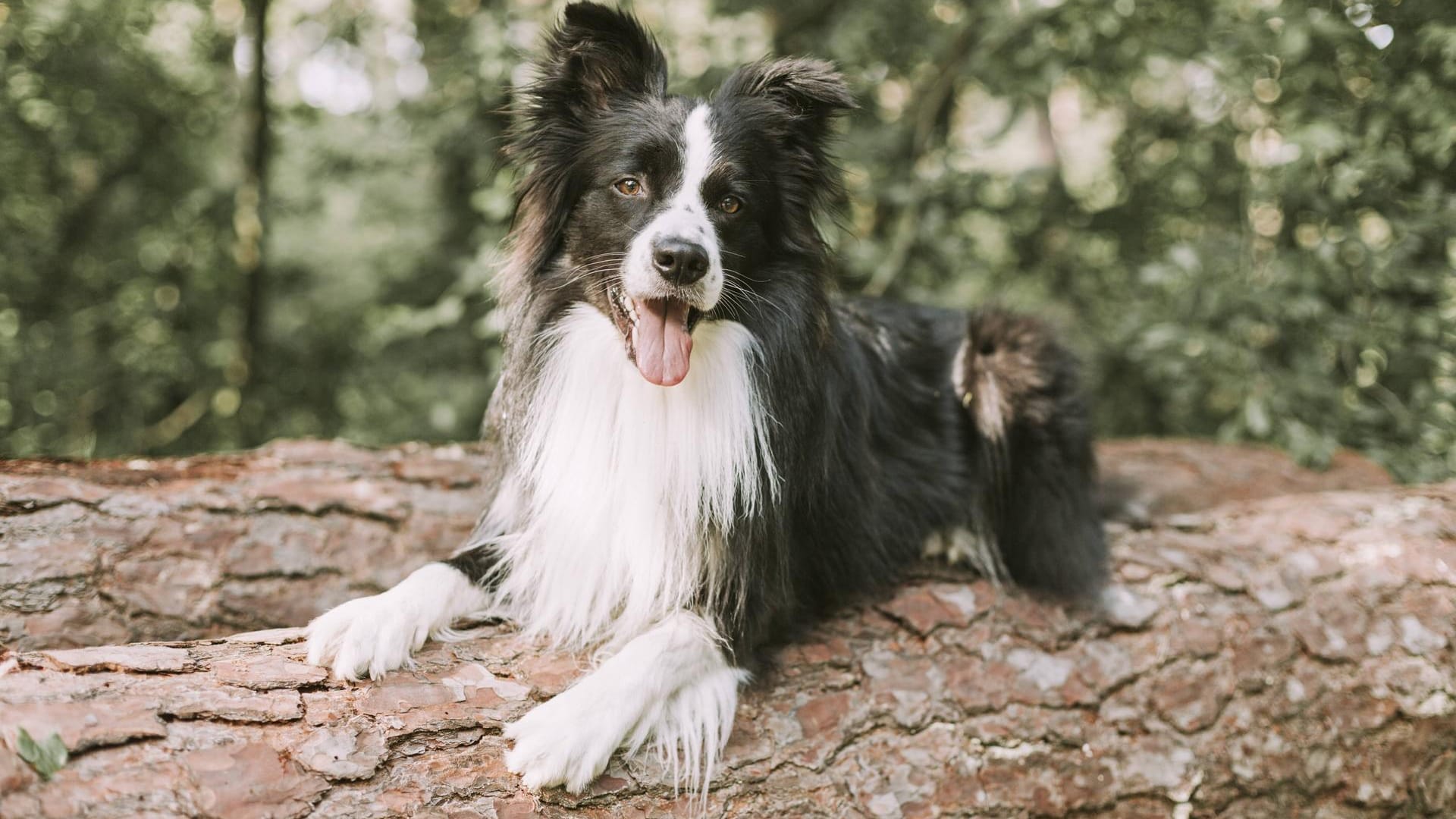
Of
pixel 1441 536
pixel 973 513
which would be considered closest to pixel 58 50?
pixel 973 513

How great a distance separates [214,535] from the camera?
317 cm

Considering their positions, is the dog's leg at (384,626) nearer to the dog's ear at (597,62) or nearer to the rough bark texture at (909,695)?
the rough bark texture at (909,695)

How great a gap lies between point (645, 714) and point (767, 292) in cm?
132

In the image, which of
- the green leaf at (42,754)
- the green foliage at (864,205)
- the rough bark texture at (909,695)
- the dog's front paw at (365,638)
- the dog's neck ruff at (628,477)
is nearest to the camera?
the green leaf at (42,754)

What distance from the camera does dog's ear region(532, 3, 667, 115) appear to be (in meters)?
2.83

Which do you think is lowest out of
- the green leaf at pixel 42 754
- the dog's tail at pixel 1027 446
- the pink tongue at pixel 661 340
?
the green leaf at pixel 42 754

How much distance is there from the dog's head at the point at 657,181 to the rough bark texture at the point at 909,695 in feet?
3.58

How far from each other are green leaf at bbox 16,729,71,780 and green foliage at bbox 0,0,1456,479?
286 cm

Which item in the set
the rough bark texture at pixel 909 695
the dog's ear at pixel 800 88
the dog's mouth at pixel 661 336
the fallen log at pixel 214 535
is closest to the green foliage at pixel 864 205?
the fallen log at pixel 214 535

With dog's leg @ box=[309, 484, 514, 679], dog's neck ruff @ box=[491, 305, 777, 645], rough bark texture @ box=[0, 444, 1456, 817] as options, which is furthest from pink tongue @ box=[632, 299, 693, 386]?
rough bark texture @ box=[0, 444, 1456, 817]

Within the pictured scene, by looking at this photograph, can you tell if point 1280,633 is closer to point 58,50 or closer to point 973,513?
point 973,513

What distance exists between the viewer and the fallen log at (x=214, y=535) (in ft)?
9.38

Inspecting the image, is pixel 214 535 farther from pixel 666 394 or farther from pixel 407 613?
pixel 666 394

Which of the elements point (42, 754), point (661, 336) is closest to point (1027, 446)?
point (661, 336)
